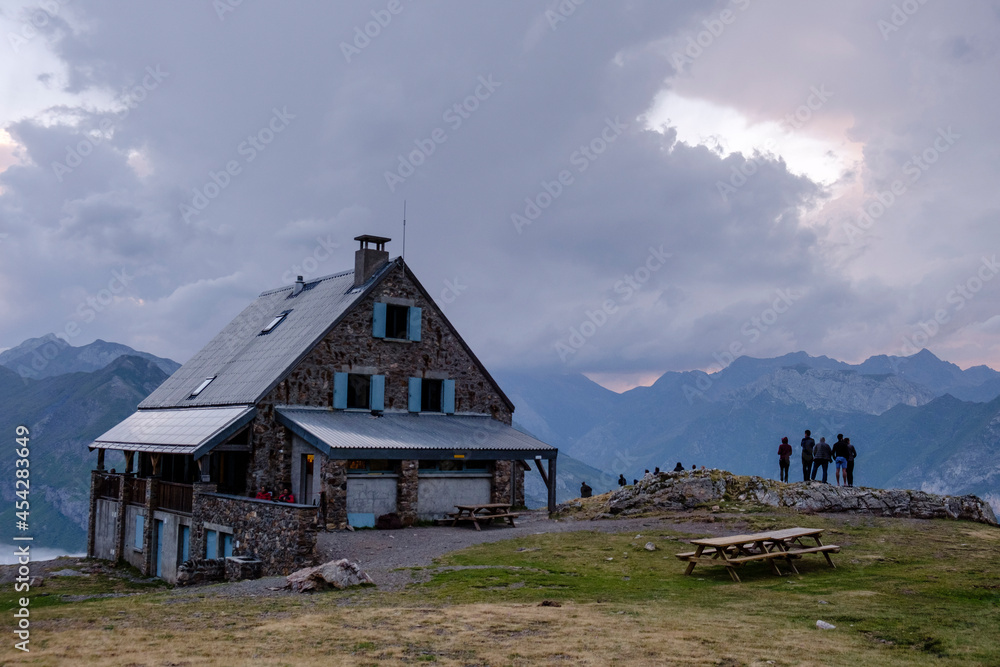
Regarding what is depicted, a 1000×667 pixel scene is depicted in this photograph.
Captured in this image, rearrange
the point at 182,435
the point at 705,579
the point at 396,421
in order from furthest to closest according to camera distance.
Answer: the point at 396,421
the point at 182,435
the point at 705,579

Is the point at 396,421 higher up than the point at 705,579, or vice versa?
the point at 396,421

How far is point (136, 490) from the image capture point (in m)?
31.6

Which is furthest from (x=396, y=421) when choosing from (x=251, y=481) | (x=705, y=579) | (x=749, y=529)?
(x=705, y=579)

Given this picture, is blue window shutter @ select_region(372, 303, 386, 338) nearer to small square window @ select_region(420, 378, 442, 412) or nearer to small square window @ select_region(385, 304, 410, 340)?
small square window @ select_region(385, 304, 410, 340)

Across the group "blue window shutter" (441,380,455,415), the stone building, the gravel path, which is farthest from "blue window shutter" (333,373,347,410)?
the gravel path

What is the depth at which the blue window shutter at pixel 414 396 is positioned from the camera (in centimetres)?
3164

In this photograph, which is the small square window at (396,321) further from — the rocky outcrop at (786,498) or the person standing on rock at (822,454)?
the person standing on rock at (822,454)

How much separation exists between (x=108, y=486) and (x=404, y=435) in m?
13.7

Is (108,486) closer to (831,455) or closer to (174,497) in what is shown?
(174,497)

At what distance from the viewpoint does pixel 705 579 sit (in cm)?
1617

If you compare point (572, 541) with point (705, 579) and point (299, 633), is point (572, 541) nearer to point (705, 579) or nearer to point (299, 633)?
point (705, 579)

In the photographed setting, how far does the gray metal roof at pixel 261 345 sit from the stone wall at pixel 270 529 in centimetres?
560

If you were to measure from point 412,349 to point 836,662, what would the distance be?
23749 mm

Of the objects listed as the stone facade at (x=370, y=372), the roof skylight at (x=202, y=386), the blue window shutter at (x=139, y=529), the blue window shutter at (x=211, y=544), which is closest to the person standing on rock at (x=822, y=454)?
the stone facade at (x=370, y=372)
